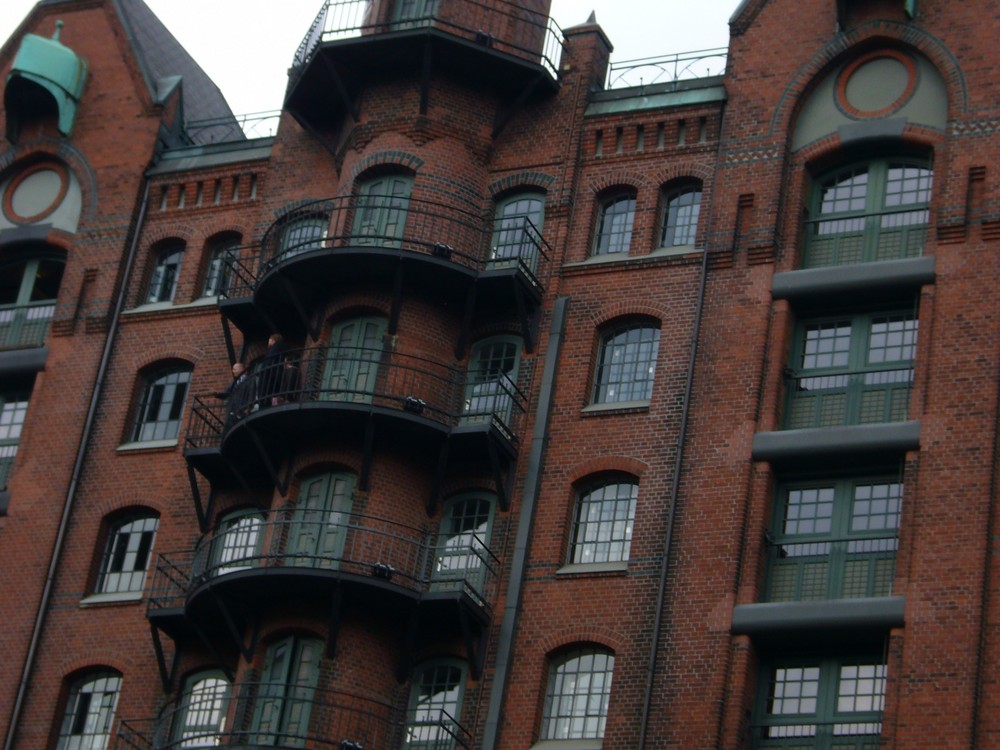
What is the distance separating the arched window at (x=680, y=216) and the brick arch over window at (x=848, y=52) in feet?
6.40

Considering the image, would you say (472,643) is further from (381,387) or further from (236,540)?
(236,540)

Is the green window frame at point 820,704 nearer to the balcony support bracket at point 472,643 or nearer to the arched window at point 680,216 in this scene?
the balcony support bracket at point 472,643

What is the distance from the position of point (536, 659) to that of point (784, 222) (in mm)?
9357

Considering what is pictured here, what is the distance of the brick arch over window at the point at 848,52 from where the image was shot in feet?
142

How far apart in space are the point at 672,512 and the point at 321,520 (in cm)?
641

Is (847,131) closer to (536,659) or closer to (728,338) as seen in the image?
(728,338)

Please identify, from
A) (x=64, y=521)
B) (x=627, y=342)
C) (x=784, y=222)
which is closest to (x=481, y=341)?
(x=627, y=342)

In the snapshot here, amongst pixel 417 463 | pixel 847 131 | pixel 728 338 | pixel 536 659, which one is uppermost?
pixel 847 131

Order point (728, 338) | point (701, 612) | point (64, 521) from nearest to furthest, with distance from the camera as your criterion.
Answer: point (701, 612), point (728, 338), point (64, 521)

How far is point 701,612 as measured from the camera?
129 feet

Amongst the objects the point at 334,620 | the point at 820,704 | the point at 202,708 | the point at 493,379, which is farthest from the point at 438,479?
the point at 820,704

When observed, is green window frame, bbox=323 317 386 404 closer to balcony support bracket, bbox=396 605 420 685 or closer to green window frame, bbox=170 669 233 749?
balcony support bracket, bbox=396 605 420 685

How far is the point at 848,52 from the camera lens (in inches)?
1741

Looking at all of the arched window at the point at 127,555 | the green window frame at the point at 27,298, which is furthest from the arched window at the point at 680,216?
the green window frame at the point at 27,298
